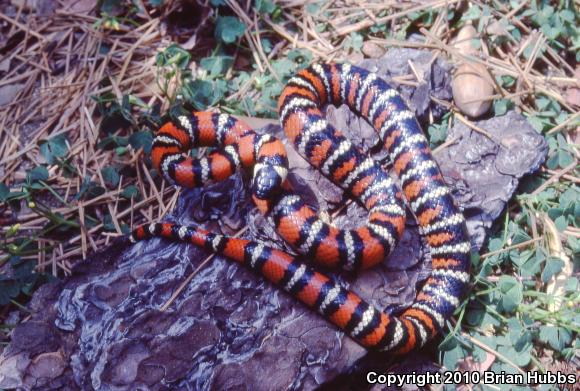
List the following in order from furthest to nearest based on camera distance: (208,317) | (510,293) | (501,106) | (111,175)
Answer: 1. (501,106)
2. (111,175)
3. (510,293)
4. (208,317)

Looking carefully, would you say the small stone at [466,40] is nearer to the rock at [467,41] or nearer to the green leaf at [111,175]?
the rock at [467,41]

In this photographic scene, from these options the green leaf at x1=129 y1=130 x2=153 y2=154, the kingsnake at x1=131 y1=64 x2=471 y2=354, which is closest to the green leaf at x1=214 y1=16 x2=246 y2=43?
the kingsnake at x1=131 y1=64 x2=471 y2=354

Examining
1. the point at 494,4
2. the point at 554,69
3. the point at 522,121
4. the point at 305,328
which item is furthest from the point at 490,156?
the point at 305,328

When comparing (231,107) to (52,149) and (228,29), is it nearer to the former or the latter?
(228,29)

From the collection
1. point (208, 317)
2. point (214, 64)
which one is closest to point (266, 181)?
point (208, 317)

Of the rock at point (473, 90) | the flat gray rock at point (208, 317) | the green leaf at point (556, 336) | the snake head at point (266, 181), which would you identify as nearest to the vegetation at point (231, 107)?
the green leaf at point (556, 336)

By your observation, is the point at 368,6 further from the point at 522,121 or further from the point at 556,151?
the point at 556,151
